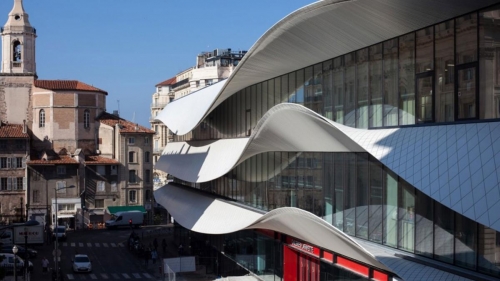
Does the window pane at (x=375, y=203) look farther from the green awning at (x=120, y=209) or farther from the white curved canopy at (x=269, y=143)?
the green awning at (x=120, y=209)

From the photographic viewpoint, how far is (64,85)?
71562mm

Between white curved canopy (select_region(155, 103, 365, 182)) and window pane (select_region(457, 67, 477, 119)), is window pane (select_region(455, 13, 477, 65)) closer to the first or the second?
window pane (select_region(457, 67, 477, 119))

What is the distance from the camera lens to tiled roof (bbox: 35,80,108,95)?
2778 inches

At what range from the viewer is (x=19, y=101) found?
7006cm

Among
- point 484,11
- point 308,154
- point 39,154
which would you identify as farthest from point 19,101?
point 484,11

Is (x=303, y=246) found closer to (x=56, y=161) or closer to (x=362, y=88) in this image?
(x=362, y=88)

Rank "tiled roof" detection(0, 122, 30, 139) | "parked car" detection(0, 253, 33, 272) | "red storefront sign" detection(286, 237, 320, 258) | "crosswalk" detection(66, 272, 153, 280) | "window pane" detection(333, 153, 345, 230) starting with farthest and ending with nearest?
"tiled roof" detection(0, 122, 30, 139), "parked car" detection(0, 253, 33, 272), "crosswalk" detection(66, 272, 153, 280), "red storefront sign" detection(286, 237, 320, 258), "window pane" detection(333, 153, 345, 230)

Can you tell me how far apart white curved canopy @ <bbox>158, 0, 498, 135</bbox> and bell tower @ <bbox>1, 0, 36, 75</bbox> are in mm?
44267

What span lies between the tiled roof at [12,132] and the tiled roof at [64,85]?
15.4ft

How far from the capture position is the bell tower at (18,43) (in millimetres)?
70500

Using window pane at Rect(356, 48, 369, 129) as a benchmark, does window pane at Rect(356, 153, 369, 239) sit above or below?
below

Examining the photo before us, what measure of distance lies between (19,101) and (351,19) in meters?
55.6

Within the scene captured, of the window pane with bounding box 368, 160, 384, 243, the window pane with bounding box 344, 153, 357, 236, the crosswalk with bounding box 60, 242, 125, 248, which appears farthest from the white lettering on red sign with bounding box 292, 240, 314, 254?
the crosswalk with bounding box 60, 242, 125, 248

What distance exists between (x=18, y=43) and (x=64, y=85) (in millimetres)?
5756
